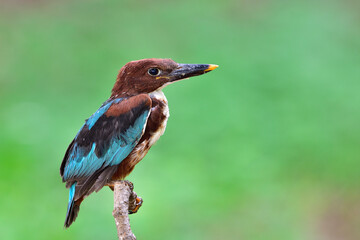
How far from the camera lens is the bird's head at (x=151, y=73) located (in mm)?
2904

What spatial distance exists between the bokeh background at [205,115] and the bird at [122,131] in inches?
104

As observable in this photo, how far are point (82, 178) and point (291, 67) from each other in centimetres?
610

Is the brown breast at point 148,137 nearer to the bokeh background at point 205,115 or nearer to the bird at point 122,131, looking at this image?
the bird at point 122,131

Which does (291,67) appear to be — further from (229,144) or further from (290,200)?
(290,200)

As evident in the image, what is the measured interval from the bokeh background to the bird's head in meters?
2.66

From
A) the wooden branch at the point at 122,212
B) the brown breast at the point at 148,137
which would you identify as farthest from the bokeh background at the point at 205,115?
the wooden branch at the point at 122,212

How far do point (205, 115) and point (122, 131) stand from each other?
4385 millimetres

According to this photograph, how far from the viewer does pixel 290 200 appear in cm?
621

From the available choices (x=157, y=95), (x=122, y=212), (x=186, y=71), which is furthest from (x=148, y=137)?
(x=122, y=212)

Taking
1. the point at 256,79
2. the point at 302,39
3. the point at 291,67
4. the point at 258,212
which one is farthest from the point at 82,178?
the point at 302,39

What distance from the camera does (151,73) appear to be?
9.58 ft

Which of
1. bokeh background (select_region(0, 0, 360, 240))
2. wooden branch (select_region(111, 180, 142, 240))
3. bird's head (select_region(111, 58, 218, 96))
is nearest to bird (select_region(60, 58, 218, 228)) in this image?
bird's head (select_region(111, 58, 218, 96))

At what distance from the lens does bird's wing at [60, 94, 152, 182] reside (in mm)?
2723

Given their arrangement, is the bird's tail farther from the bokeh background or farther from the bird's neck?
the bokeh background
